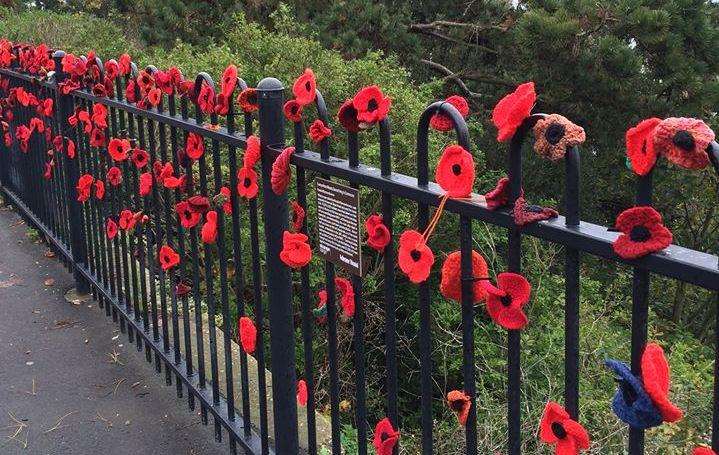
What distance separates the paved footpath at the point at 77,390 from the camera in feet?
11.2

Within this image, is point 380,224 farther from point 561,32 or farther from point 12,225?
point 561,32

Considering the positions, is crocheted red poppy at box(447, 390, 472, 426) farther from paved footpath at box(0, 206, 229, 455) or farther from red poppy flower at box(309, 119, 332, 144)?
paved footpath at box(0, 206, 229, 455)

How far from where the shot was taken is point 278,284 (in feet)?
8.48

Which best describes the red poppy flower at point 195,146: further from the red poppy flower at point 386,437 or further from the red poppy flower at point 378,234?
the red poppy flower at point 386,437

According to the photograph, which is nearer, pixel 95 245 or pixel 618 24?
pixel 95 245

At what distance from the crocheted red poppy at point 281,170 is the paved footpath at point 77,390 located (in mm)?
1420

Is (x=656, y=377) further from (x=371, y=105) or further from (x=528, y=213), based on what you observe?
(x=371, y=105)

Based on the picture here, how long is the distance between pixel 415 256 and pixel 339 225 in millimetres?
492

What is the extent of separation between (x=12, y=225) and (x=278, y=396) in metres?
5.32

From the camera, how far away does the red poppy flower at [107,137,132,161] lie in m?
3.55

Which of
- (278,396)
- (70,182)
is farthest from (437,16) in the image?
(278,396)

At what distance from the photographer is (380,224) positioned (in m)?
1.95

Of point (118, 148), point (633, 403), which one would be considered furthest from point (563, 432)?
point (118, 148)

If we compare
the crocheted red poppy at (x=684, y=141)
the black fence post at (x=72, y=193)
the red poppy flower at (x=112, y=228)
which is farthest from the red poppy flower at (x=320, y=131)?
the black fence post at (x=72, y=193)
